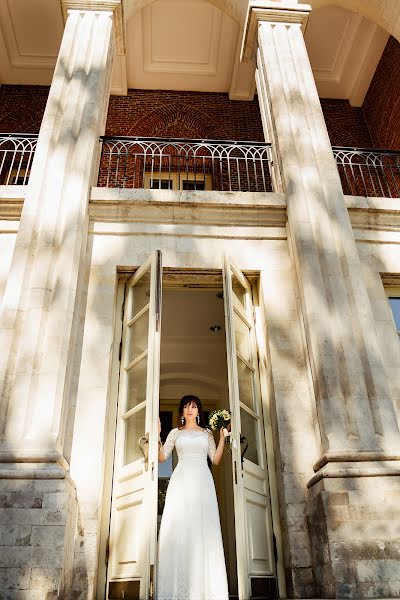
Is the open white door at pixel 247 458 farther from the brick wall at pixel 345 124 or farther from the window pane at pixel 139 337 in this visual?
the brick wall at pixel 345 124

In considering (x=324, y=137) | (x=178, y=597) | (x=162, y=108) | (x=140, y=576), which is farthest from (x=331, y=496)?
(x=162, y=108)

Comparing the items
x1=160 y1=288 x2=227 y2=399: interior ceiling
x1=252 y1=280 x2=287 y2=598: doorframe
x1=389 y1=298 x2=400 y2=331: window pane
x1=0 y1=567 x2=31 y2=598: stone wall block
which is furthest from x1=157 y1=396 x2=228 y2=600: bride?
x1=160 y1=288 x2=227 y2=399: interior ceiling

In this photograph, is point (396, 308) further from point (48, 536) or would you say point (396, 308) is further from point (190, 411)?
point (48, 536)

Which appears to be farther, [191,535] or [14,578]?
[191,535]

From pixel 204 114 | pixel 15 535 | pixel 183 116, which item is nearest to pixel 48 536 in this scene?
pixel 15 535

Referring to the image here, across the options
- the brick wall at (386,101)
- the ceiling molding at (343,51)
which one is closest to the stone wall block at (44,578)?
the brick wall at (386,101)

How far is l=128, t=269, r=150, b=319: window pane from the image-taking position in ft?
18.8

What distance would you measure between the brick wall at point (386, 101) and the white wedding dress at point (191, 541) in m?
8.48

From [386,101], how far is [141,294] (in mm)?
8148

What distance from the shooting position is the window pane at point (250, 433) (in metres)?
5.14

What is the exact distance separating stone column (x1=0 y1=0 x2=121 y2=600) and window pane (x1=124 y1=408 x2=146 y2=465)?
61cm

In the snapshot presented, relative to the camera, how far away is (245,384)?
5441mm

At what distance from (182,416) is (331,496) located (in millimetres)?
1613

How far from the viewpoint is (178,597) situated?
158 inches
